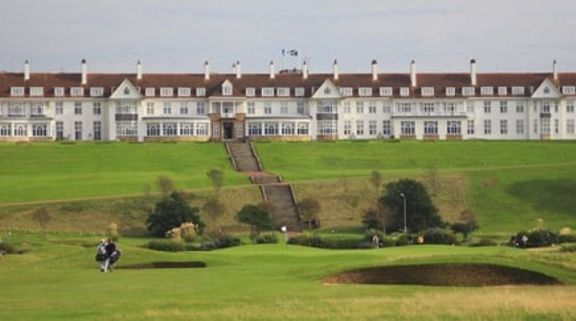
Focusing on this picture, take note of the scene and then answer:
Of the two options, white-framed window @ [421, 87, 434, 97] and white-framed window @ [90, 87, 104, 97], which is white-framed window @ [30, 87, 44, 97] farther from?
white-framed window @ [421, 87, 434, 97]

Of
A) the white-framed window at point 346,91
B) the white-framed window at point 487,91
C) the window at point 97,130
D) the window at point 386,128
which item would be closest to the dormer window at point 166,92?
the window at point 97,130

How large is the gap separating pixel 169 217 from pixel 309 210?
35.3ft

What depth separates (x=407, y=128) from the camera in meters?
148

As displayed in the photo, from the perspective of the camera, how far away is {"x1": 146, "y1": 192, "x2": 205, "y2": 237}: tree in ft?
264

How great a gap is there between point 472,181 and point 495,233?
67.4 ft

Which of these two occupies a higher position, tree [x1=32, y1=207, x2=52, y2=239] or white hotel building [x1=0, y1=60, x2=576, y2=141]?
white hotel building [x1=0, y1=60, x2=576, y2=141]

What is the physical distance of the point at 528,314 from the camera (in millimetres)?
27000

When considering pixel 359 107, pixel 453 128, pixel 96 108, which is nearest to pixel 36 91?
pixel 96 108

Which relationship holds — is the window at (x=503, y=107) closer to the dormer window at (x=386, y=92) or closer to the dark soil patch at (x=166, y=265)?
the dormer window at (x=386, y=92)

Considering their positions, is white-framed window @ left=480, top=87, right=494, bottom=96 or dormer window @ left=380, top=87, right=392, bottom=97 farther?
dormer window @ left=380, top=87, right=392, bottom=97

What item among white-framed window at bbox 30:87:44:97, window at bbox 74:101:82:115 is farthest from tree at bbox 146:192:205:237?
white-framed window at bbox 30:87:44:97

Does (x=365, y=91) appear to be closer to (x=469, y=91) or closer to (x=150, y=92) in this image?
(x=469, y=91)

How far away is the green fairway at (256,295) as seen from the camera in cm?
2703

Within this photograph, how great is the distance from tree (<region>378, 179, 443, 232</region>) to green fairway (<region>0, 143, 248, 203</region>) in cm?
1922
